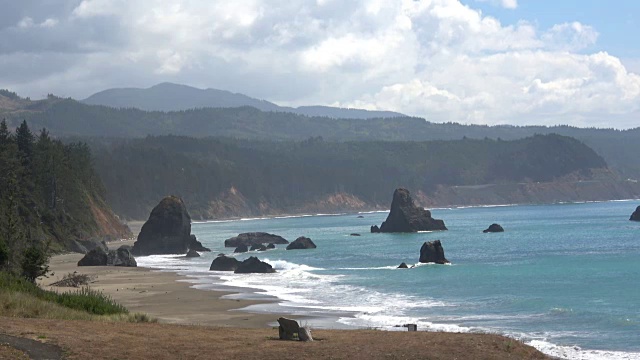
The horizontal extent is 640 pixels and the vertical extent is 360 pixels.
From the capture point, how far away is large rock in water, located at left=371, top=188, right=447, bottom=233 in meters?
144

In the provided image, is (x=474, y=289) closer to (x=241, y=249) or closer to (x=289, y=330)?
(x=289, y=330)

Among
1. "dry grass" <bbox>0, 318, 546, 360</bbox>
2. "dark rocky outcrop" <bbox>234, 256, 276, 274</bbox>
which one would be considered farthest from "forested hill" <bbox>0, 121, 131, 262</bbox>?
"dry grass" <bbox>0, 318, 546, 360</bbox>

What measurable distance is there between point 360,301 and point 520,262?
109 ft

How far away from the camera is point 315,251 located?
329ft

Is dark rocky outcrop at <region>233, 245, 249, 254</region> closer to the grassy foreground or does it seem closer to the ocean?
the ocean

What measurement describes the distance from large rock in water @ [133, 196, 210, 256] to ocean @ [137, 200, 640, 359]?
13.4 ft

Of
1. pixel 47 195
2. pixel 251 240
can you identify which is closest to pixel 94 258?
pixel 47 195

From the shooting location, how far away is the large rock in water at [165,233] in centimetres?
10312

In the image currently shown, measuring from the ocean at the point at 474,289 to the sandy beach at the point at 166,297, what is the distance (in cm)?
190

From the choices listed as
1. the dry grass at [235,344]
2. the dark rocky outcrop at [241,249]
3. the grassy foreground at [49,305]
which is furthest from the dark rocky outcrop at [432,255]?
the dry grass at [235,344]

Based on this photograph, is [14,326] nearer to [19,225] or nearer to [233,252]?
[19,225]

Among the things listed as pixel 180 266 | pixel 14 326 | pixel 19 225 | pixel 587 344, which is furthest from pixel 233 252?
pixel 14 326

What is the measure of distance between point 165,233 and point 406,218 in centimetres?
5045

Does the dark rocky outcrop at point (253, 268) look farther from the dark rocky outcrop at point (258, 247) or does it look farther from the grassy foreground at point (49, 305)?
the grassy foreground at point (49, 305)
